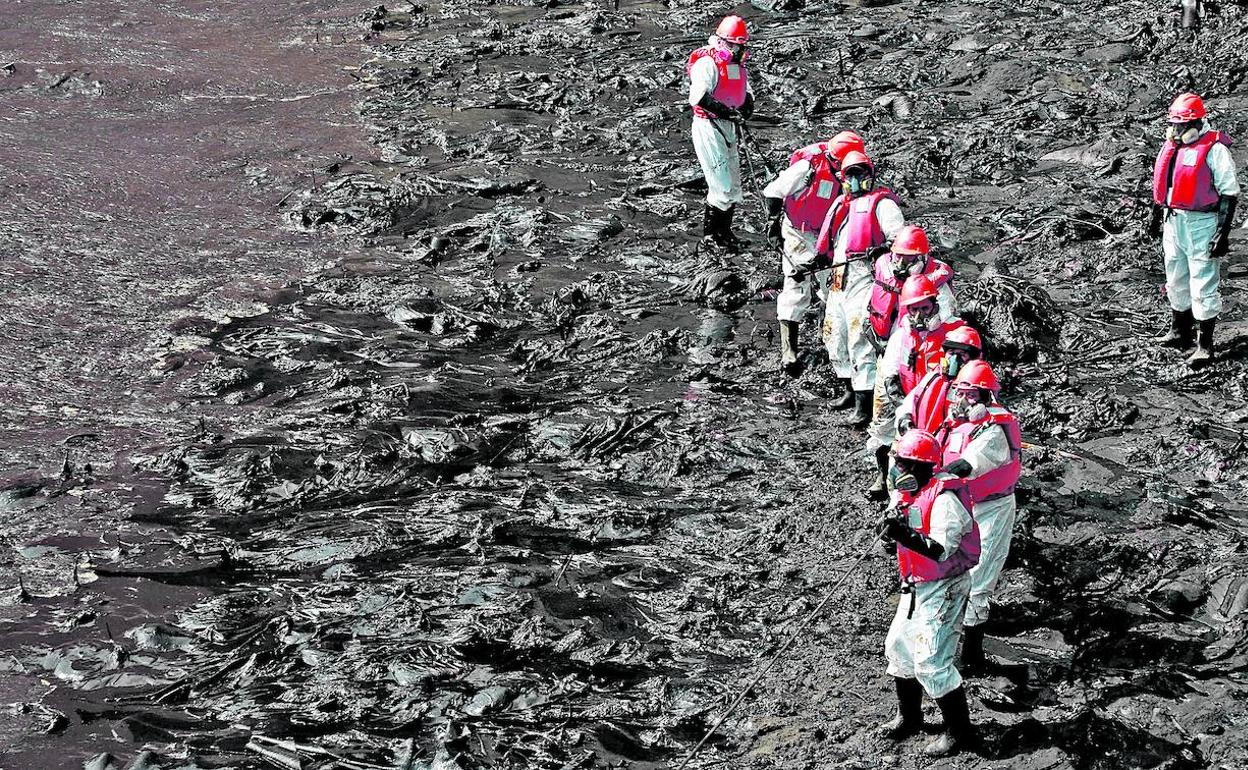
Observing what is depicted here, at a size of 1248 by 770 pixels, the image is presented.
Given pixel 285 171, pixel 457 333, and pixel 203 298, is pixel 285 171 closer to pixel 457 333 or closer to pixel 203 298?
pixel 203 298

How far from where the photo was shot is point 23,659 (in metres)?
7.40

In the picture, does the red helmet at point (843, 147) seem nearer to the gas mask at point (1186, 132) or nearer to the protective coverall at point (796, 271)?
the protective coverall at point (796, 271)

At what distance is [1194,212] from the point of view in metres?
9.46

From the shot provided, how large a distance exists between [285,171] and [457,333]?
4.52 m

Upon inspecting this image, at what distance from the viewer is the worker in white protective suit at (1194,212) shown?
9.22 metres

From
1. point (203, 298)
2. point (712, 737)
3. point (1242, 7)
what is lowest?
point (712, 737)

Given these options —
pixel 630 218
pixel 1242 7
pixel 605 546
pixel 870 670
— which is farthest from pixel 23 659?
pixel 1242 7

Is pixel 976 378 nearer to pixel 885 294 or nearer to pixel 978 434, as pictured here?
pixel 978 434

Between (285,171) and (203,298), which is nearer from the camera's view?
(203,298)

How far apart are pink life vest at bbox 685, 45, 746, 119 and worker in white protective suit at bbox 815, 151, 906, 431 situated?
2687mm

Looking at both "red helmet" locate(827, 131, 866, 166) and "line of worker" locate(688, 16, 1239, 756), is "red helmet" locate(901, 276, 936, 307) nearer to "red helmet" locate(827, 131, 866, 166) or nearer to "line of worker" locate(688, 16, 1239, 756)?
"line of worker" locate(688, 16, 1239, 756)

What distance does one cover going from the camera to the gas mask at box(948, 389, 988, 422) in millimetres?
6805

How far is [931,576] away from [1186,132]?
4.77 meters

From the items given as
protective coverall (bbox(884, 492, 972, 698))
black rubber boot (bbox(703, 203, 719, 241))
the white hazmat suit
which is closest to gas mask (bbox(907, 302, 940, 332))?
the white hazmat suit
